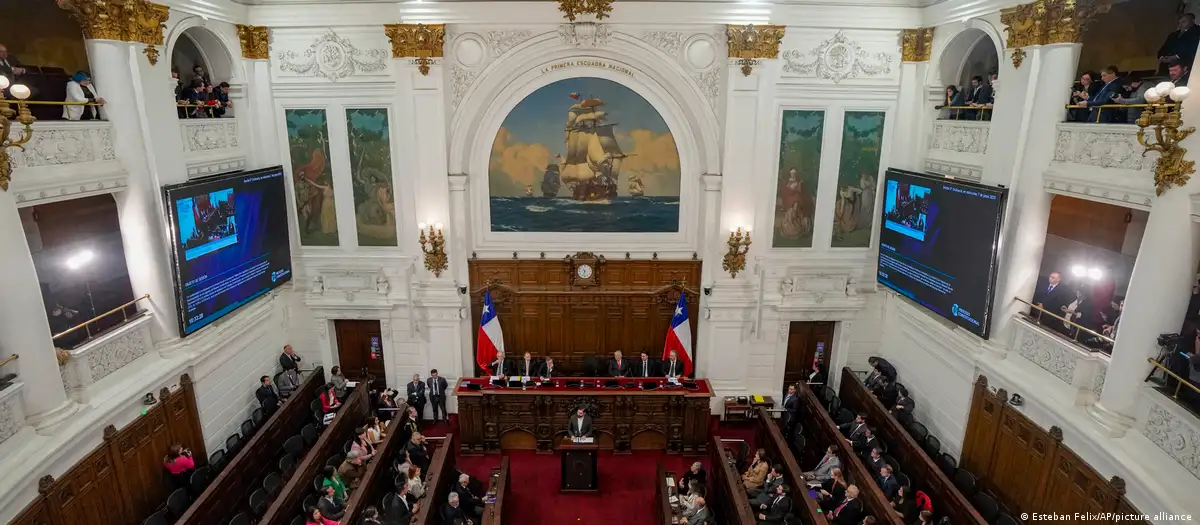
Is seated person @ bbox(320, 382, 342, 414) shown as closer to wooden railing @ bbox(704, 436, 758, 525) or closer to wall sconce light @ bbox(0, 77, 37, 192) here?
wall sconce light @ bbox(0, 77, 37, 192)

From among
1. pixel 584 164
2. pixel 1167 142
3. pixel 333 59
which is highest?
pixel 333 59

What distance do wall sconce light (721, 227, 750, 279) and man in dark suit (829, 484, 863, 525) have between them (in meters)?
5.29

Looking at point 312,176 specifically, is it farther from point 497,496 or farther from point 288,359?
point 497,496

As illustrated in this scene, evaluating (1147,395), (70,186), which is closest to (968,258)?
(1147,395)

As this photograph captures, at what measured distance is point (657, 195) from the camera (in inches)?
531

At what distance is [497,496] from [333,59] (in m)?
9.21

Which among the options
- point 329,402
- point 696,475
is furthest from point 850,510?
point 329,402

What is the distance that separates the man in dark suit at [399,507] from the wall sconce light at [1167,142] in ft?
35.1

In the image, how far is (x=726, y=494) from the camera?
9.88 meters

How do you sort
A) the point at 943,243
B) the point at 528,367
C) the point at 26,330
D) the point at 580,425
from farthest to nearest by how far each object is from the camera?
the point at 528,367 → the point at 580,425 → the point at 943,243 → the point at 26,330

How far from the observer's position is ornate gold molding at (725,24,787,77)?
39.8ft

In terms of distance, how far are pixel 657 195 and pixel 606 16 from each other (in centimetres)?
387

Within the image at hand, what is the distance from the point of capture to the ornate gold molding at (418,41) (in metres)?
12.1

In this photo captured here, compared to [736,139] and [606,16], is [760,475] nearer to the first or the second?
[736,139]
